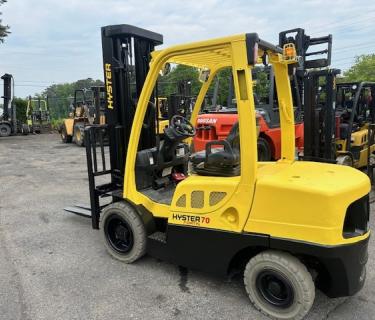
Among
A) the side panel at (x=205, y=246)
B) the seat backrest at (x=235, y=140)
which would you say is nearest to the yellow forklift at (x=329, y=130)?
the seat backrest at (x=235, y=140)

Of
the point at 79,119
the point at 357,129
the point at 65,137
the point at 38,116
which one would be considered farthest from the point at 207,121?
the point at 38,116

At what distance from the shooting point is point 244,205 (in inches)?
120

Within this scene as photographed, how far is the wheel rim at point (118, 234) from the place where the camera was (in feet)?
13.3

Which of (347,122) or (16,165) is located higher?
(347,122)

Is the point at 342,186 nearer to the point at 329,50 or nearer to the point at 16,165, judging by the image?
the point at 329,50

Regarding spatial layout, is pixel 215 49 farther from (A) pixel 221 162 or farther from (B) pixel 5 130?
(B) pixel 5 130

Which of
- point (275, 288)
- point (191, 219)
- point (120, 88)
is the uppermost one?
point (120, 88)

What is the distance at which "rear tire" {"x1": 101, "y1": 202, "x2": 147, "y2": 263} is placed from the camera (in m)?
3.89

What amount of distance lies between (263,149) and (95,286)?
5.14 m

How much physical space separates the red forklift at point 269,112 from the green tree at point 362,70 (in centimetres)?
3401

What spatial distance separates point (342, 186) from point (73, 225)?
12.6 feet

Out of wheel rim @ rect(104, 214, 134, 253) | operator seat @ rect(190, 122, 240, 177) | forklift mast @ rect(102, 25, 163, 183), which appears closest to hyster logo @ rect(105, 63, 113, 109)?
forklift mast @ rect(102, 25, 163, 183)

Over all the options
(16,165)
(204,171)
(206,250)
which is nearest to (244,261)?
(206,250)

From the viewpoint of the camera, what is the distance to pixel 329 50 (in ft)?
24.7
